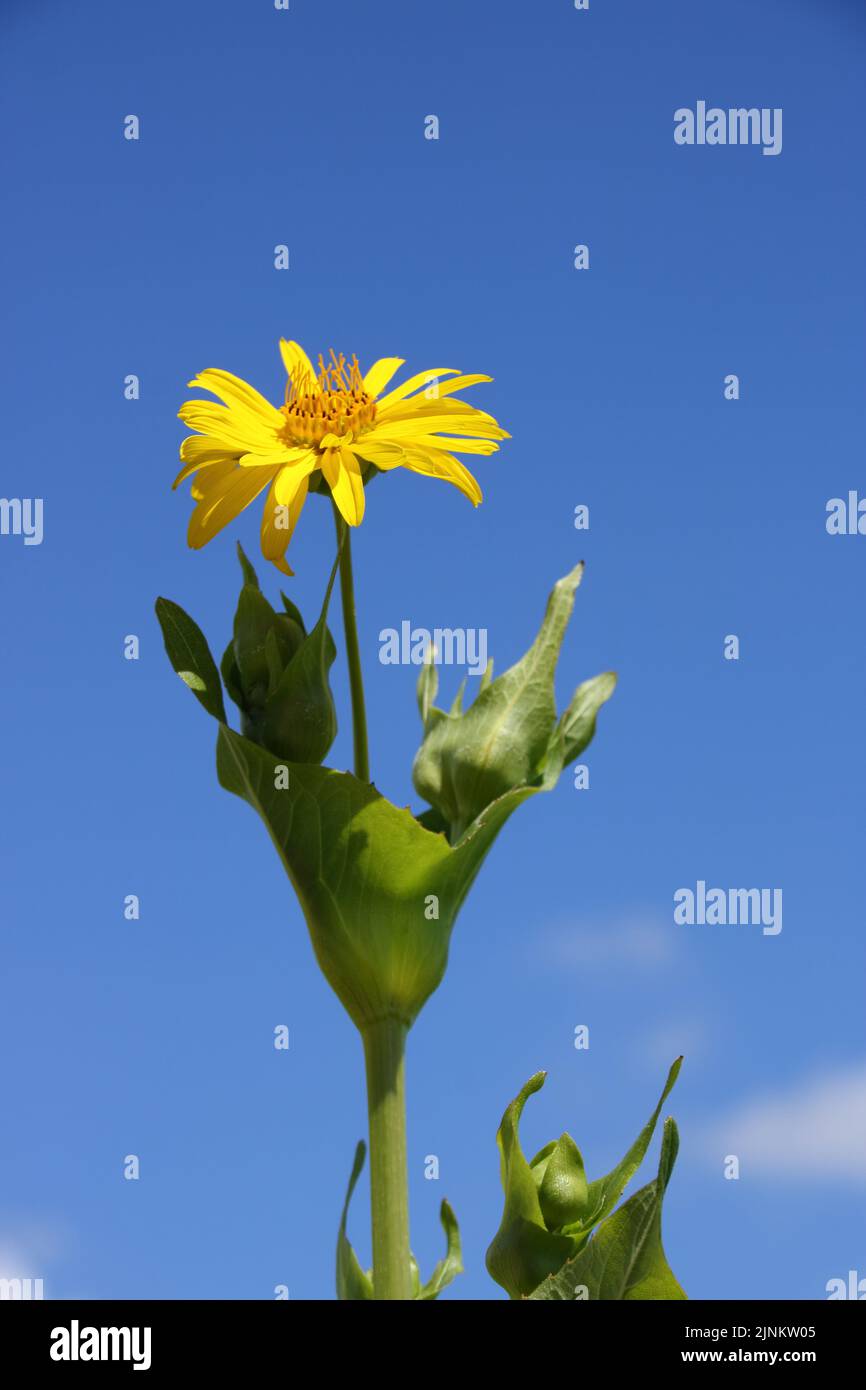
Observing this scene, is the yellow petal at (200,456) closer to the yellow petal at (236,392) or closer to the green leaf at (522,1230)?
the yellow petal at (236,392)

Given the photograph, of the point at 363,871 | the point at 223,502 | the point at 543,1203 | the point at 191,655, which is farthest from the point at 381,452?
the point at 543,1203

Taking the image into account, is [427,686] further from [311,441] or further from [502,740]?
[311,441]

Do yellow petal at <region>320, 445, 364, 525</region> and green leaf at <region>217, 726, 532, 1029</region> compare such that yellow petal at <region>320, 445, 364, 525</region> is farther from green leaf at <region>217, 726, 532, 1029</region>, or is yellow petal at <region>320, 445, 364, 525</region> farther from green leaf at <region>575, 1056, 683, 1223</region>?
green leaf at <region>575, 1056, 683, 1223</region>

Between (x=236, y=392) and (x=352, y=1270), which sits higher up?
(x=236, y=392)

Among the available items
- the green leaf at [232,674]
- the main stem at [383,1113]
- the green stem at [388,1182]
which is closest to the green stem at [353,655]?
the main stem at [383,1113]
